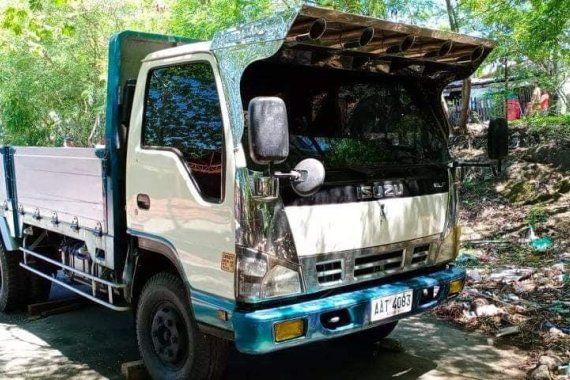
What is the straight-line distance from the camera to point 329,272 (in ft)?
10.8

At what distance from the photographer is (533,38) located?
8133 mm

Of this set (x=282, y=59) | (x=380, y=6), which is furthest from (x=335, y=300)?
(x=380, y=6)

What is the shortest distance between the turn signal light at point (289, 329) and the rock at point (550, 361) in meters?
1.91

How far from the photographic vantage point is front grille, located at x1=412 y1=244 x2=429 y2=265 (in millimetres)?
3829

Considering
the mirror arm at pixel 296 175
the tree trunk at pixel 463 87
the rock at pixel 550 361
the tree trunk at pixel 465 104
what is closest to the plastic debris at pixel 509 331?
the rock at pixel 550 361

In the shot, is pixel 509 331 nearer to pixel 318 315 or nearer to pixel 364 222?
pixel 364 222

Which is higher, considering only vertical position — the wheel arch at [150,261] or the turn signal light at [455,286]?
the wheel arch at [150,261]

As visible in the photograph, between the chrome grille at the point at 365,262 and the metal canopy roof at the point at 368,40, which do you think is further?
the chrome grille at the point at 365,262

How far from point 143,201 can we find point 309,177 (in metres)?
1.30

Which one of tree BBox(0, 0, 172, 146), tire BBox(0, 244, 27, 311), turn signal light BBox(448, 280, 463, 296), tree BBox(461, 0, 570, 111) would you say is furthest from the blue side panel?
tree BBox(0, 0, 172, 146)

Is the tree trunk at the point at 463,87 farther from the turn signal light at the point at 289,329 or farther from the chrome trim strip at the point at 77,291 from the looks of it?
the turn signal light at the point at 289,329

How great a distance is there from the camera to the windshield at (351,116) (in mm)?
3500

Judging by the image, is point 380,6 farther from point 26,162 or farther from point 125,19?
point 125,19

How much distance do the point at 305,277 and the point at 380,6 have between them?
25.7ft
